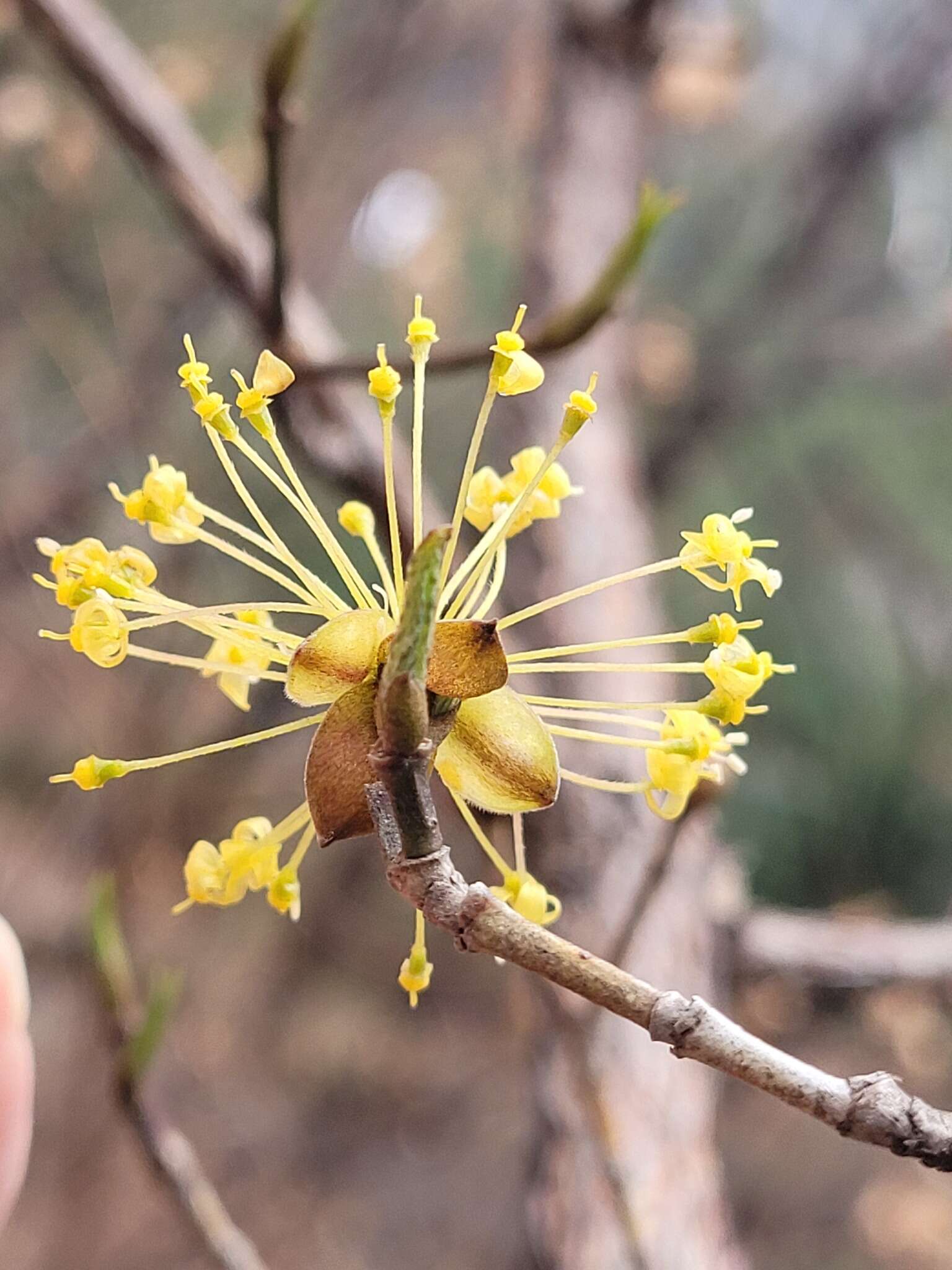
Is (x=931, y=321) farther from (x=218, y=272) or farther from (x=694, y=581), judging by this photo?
(x=218, y=272)

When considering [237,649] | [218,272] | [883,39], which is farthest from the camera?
[883,39]

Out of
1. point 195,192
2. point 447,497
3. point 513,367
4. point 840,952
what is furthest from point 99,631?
point 447,497

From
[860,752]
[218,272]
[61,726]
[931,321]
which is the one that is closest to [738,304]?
[931,321]

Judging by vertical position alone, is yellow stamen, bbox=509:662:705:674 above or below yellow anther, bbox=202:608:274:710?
above

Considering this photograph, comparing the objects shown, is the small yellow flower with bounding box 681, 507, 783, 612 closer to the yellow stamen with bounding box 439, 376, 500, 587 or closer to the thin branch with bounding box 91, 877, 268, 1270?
the yellow stamen with bounding box 439, 376, 500, 587

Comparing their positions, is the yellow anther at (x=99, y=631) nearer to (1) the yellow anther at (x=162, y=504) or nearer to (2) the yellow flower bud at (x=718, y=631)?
(1) the yellow anther at (x=162, y=504)

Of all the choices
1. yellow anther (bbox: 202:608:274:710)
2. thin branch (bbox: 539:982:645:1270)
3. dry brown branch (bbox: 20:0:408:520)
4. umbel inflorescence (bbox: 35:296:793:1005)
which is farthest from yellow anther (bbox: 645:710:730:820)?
dry brown branch (bbox: 20:0:408:520)

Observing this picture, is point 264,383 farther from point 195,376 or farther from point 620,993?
point 620,993

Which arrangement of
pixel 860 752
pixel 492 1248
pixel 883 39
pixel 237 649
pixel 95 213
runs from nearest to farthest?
pixel 237 649, pixel 860 752, pixel 883 39, pixel 95 213, pixel 492 1248
